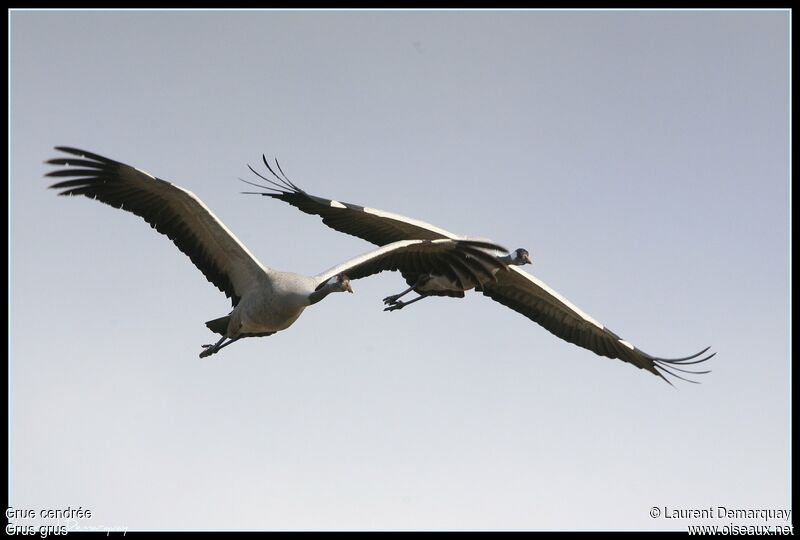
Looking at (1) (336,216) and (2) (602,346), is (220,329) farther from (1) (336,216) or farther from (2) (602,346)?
(2) (602,346)

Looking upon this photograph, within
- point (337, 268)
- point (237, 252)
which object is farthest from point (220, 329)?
point (337, 268)

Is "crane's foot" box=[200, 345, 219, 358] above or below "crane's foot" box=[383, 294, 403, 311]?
below

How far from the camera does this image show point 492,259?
12.0m

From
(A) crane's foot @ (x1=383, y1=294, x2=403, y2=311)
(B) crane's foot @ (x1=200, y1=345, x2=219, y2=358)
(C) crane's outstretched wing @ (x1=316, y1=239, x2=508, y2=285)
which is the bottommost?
(B) crane's foot @ (x1=200, y1=345, x2=219, y2=358)

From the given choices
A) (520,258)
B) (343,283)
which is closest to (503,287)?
(520,258)

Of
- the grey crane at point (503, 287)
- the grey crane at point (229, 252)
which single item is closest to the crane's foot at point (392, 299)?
the grey crane at point (503, 287)

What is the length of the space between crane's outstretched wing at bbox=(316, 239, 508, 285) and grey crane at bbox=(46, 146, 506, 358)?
0.5 inches

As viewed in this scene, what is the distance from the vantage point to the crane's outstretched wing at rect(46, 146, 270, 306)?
11.5 m

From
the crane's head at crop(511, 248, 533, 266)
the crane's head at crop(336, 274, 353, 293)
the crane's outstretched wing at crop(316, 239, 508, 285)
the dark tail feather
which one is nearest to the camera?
the crane's head at crop(336, 274, 353, 293)

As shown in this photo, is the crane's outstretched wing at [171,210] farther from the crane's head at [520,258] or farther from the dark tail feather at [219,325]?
the crane's head at [520,258]

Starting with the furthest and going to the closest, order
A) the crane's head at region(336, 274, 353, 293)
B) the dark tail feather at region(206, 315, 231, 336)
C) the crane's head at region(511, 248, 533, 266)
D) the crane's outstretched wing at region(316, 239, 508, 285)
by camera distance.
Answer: the crane's head at region(511, 248, 533, 266)
the dark tail feather at region(206, 315, 231, 336)
the crane's outstretched wing at region(316, 239, 508, 285)
the crane's head at region(336, 274, 353, 293)

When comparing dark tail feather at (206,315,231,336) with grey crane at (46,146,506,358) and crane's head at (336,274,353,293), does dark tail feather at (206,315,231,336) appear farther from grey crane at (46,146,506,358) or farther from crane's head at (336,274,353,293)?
crane's head at (336,274,353,293)

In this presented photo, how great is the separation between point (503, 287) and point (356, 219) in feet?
9.96

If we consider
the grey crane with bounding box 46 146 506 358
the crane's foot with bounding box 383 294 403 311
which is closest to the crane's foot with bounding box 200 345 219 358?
the grey crane with bounding box 46 146 506 358
